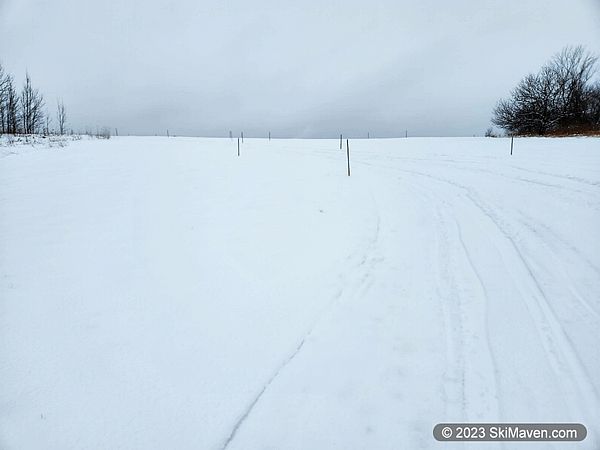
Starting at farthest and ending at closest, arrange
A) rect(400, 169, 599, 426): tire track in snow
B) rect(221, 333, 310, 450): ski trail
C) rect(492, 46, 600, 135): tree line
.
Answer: rect(492, 46, 600, 135): tree line
rect(400, 169, 599, 426): tire track in snow
rect(221, 333, 310, 450): ski trail

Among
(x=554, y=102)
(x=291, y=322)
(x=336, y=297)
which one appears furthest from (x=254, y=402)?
(x=554, y=102)

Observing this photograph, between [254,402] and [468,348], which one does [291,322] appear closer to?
[254,402]

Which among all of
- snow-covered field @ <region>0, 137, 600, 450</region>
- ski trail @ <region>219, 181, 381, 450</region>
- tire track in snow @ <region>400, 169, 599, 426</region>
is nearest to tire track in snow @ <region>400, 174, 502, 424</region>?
snow-covered field @ <region>0, 137, 600, 450</region>

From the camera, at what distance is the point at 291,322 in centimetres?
405

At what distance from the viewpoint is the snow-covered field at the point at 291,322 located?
8.87ft

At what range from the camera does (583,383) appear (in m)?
2.94

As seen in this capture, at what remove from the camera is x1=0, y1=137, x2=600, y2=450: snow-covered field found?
8.87 ft

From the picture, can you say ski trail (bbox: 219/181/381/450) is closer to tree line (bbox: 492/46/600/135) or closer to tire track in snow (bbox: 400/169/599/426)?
tire track in snow (bbox: 400/169/599/426)

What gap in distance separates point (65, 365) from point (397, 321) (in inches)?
146

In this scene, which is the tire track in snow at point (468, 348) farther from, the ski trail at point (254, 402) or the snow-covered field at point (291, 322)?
the ski trail at point (254, 402)

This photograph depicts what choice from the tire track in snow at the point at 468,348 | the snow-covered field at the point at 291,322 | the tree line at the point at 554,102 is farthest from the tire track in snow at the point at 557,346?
the tree line at the point at 554,102

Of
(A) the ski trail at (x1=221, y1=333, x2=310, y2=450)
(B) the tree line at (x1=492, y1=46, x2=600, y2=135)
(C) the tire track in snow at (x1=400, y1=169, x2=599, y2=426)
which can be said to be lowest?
(A) the ski trail at (x1=221, y1=333, x2=310, y2=450)

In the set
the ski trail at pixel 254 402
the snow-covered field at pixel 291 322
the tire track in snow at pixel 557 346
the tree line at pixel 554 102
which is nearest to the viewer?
the ski trail at pixel 254 402

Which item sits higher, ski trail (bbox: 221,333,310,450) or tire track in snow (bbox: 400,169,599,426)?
tire track in snow (bbox: 400,169,599,426)
